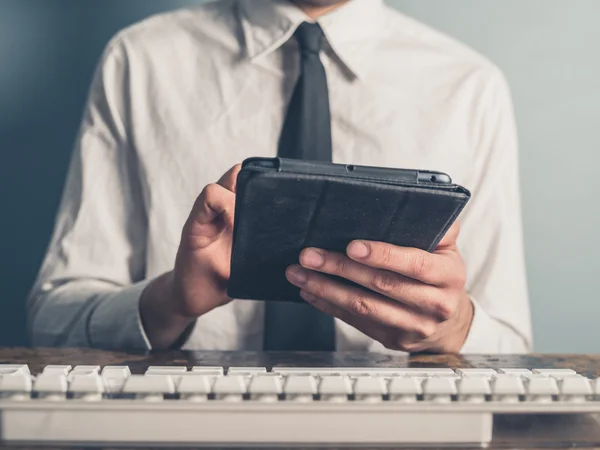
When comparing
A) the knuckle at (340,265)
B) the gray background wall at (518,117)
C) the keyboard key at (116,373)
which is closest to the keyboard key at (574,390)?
the knuckle at (340,265)

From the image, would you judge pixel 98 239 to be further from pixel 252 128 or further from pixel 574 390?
pixel 574 390

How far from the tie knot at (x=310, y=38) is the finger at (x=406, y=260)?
17.6 inches

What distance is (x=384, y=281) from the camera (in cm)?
65

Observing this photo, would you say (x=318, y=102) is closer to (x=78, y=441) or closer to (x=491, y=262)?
(x=491, y=262)

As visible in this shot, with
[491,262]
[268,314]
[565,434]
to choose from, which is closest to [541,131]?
[491,262]

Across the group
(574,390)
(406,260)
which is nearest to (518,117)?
(406,260)

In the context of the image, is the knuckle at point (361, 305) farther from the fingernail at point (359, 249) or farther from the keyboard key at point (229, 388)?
the keyboard key at point (229, 388)

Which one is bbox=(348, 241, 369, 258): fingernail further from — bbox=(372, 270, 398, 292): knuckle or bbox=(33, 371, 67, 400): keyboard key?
bbox=(33, 371, 67, 400): keyboard key

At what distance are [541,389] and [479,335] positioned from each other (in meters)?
0.43

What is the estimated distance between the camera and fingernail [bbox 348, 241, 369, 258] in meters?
0.59

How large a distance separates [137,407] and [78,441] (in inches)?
1.7

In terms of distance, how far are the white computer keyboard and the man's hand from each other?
0.14 meters

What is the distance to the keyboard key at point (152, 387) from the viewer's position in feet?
1.57

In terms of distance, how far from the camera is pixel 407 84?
1109mm
